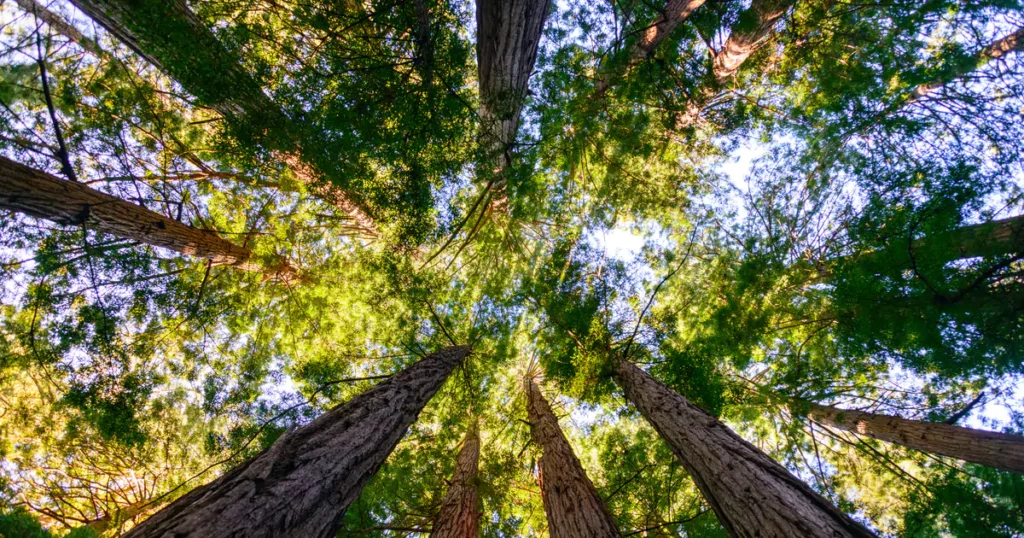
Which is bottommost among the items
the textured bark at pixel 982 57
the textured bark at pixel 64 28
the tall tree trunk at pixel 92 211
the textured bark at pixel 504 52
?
the textured bark at pixel 982 57

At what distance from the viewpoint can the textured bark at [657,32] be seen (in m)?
5.02

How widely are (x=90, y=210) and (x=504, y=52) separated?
199 inches

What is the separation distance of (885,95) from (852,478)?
6485mm

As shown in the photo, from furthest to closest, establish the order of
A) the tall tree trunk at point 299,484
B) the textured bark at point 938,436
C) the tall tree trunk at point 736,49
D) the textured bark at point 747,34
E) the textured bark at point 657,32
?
1. the textured bark at point 657,32
2. the tall tree trunk at point 736,49
3. the textured bark at point 747,34
4. the textured bark at point 938,436
5. the tall tree trunk at point 299,484

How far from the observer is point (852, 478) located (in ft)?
20.4

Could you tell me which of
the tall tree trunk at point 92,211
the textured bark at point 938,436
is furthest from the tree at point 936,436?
the tall tree trunk at point 92,211

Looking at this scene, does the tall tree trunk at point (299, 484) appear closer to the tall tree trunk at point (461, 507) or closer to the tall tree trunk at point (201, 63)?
the tall tree trunk at point (461, 507)

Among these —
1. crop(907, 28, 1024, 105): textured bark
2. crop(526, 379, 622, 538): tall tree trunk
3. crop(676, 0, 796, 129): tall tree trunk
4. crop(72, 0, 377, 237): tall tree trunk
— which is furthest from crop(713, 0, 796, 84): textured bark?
crop(526, 379, 622, 538): tall tree trunk

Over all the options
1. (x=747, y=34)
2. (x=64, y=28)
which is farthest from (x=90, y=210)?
(x=747, y=34)

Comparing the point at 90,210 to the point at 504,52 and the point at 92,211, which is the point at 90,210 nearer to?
the point at 92,211

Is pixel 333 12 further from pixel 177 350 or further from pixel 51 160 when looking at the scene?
pixel 177 350

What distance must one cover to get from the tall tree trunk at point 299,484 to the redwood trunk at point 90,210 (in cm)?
393

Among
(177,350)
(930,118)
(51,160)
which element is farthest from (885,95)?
(177,350)

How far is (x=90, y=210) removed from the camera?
3.92 meters
